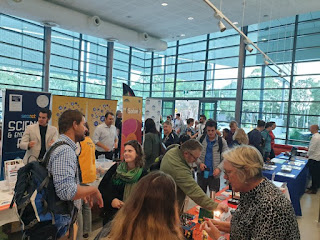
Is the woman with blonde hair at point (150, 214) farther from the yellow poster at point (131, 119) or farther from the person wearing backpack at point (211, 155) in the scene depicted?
the yellow poster at point (131, 119)

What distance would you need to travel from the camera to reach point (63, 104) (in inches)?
230

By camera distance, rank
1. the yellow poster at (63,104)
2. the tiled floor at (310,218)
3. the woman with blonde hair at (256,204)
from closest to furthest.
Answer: the woman with blonde hair at (256,204)
the tiled floor at (310,218)
the yellow poster at (63,104)

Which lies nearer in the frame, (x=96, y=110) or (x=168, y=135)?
(x=168, y=135)

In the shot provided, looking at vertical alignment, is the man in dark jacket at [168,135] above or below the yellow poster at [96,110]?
below

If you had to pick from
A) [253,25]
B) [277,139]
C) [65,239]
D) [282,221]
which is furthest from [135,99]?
[253,25]

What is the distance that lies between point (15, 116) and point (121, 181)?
3419 millimetres

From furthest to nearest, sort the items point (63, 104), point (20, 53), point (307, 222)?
point (20, 53) → point (63, 104) → point (307, 222)

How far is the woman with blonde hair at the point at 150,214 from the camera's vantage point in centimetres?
Result: 96

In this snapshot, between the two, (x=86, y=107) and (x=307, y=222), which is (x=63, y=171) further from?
(x=86, y=107)

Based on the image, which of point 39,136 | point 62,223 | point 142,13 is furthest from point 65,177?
point 142,13

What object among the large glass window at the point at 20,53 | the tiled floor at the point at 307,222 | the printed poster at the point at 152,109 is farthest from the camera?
the large glass window at the point at 20,53

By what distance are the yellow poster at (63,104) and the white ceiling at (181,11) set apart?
4500mm

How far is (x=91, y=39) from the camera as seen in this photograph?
476 inches

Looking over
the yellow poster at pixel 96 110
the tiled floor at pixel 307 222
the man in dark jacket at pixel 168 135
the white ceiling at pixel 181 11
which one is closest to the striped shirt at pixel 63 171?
the tiled floor at pixel 307 222
